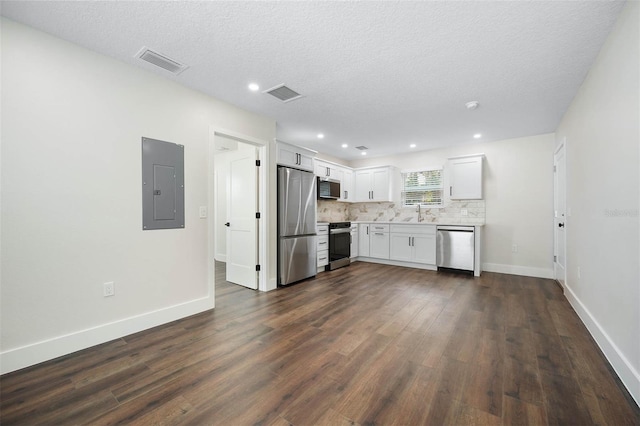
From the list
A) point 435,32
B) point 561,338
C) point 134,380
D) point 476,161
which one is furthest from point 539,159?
point 134,380

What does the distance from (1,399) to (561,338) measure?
4.19 m

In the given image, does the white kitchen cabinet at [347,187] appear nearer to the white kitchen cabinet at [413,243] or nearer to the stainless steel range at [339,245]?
the stainless steel range at [339,245]

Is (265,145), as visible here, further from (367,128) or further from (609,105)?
(609,105)

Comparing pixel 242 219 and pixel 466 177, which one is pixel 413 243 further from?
pixel 242 219

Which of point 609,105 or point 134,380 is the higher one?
point 609,105

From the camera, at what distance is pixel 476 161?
16.7 ft

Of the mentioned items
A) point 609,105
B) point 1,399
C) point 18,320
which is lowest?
point 1,399

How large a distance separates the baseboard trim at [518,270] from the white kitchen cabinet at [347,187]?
3.13m

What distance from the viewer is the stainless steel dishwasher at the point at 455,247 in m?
4.84

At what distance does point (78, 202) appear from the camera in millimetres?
2252

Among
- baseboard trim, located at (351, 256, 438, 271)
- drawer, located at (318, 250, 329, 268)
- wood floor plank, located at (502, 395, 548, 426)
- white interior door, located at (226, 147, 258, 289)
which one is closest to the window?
baseboard trim, located at (351, 256, 438, 271)

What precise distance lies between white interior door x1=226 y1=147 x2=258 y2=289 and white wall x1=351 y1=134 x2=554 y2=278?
4.36 m

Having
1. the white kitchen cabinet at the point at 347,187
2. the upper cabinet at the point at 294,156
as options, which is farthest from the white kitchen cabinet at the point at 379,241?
the upper cabinet at the point at 294,156

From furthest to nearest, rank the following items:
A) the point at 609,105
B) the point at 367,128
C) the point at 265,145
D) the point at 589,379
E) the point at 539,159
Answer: the point at 539,159 → the point at 367,128 → the point at 265,145 → the point at 609,105 → the point at 589,379
